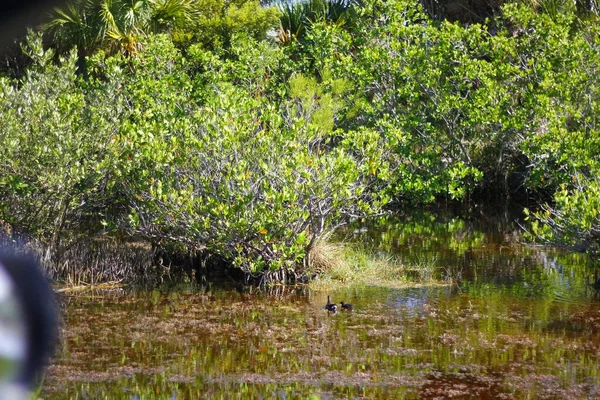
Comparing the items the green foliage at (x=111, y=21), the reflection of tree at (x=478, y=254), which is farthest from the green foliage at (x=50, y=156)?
the green foliage at (x=111, y=21)

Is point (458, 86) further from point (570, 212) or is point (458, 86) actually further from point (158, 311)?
point (158, 311)

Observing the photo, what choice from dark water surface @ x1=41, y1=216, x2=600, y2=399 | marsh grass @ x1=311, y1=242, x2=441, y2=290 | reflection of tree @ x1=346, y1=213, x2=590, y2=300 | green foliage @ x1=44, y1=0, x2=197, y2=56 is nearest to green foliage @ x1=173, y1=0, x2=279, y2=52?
green foliage @ x1=44, y1=0, x2=197, y2=56

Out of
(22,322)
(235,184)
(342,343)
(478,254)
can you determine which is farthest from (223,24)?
(22,322)

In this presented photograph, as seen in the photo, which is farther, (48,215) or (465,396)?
(48,215)

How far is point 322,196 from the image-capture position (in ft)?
33.7

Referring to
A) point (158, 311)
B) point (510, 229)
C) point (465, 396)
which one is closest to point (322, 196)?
point (158, 311)

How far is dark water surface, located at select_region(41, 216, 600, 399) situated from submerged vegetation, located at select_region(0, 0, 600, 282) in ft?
3.00

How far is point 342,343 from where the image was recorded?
26.6 ft

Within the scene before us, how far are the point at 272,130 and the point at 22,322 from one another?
9411 millimetres

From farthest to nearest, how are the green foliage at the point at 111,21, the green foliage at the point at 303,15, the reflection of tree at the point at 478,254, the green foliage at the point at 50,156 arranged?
the green foliage at the point at 303,15
the green foliage at the point at 111,21
the reflection of tree at the point at 478,254
the green foliage at the point at 50,156

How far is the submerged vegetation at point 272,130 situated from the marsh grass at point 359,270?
6cm

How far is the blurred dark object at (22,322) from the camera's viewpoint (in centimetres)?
104

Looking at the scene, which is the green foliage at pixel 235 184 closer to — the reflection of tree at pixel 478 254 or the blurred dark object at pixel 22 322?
the reflection of tree at pixel 478 254

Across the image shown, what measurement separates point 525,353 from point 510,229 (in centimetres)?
912
